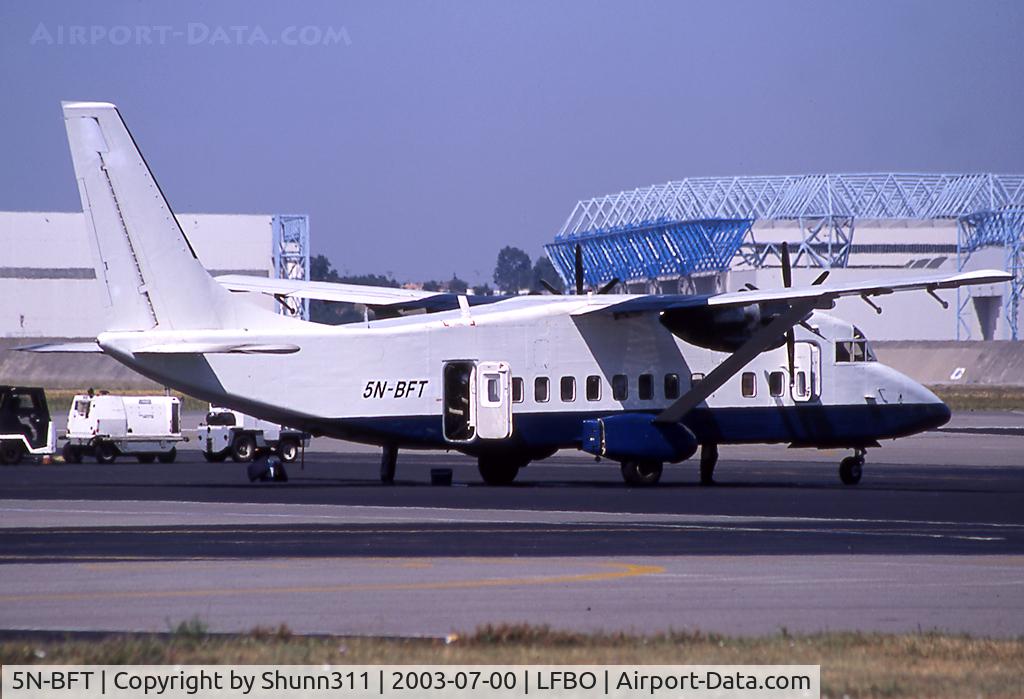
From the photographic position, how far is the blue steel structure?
397 feet

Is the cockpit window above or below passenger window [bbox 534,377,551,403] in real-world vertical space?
above

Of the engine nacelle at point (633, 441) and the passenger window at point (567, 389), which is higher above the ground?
the passenger window at point (567, 389)

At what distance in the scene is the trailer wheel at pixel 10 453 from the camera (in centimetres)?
4369

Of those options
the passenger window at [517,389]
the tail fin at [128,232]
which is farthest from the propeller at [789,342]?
the tail fin at [128,232]

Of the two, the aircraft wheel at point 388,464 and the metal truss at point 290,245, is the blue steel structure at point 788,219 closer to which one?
the metal truss at point 290,245

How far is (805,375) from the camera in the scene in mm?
33812

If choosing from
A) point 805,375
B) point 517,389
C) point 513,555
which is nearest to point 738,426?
point 805,375

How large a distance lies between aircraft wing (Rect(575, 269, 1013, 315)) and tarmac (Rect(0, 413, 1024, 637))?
379cm

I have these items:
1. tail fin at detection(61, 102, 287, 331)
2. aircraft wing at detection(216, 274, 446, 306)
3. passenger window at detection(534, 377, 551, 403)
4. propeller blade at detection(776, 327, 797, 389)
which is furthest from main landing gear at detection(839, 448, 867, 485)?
tail fin at detection(61, 102, 287, 331)

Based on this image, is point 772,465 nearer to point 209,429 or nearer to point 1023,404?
point 209,429

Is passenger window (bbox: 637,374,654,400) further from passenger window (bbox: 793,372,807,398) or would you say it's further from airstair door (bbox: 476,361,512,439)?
passenger window (bbox: 793,372,807,398)

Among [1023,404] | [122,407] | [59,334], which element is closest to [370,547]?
[122,407]

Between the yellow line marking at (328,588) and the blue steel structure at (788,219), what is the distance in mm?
103192

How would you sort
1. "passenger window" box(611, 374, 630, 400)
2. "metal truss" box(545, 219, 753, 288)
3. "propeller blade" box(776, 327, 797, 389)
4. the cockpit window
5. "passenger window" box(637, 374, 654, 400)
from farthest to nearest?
"metal truss" box(545, 219, 753, 288) < the cockpit window < "propeller blade" box(776, 327, 797, 389) < "passenger window" box(637, 374, 654, 400) < "passenger window" box(611, 374, 630, 400)
